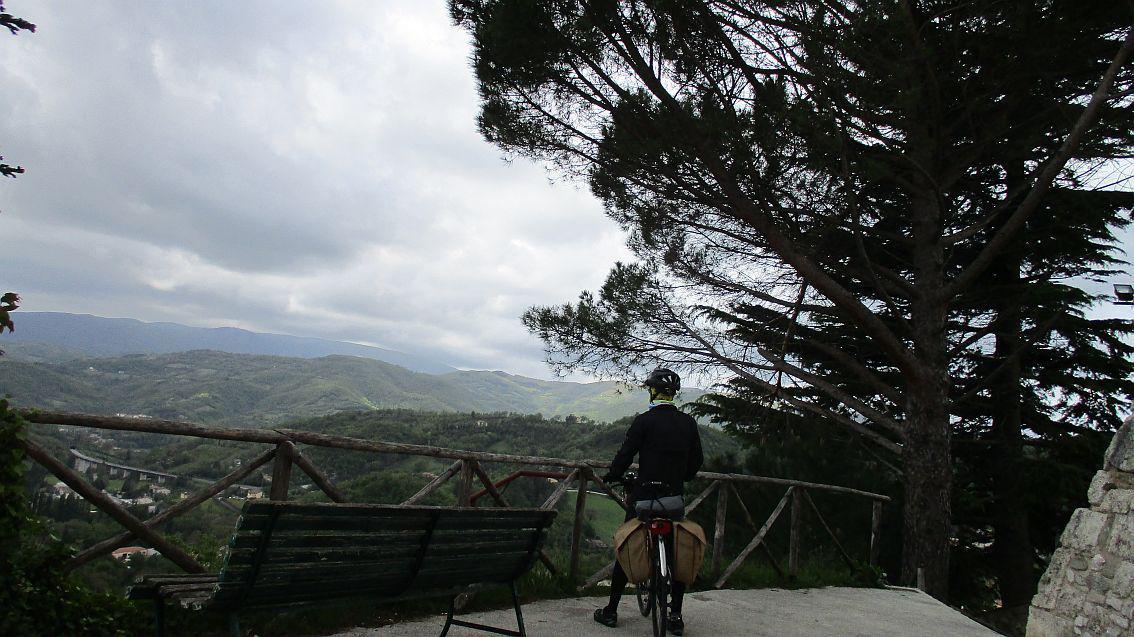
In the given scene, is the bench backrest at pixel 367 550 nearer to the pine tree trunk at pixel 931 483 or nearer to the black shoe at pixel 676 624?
the black shoe at pixel 676 624

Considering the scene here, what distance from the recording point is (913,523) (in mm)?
8828

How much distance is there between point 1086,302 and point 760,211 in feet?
21.2

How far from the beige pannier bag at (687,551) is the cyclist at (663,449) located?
17 cm

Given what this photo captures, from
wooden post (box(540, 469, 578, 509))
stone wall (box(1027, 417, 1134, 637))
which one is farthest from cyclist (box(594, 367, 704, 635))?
stone wall (box(1027, 417, 1134, 637))

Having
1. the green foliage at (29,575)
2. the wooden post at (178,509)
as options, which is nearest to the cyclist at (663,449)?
the wooden post at (178,509)

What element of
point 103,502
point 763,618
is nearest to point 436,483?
point 103,502

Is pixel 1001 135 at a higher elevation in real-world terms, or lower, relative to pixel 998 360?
higher

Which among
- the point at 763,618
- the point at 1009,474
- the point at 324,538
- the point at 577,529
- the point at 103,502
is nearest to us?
the point at 324,538

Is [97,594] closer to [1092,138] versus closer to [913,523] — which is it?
[913,523]

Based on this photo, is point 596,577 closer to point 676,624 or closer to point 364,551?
point 676,624

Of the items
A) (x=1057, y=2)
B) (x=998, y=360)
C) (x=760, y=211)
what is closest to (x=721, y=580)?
(x=760, y=211)

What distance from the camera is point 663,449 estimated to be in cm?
427

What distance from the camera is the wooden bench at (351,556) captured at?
2.59 m

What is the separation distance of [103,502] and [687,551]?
10.2ft
